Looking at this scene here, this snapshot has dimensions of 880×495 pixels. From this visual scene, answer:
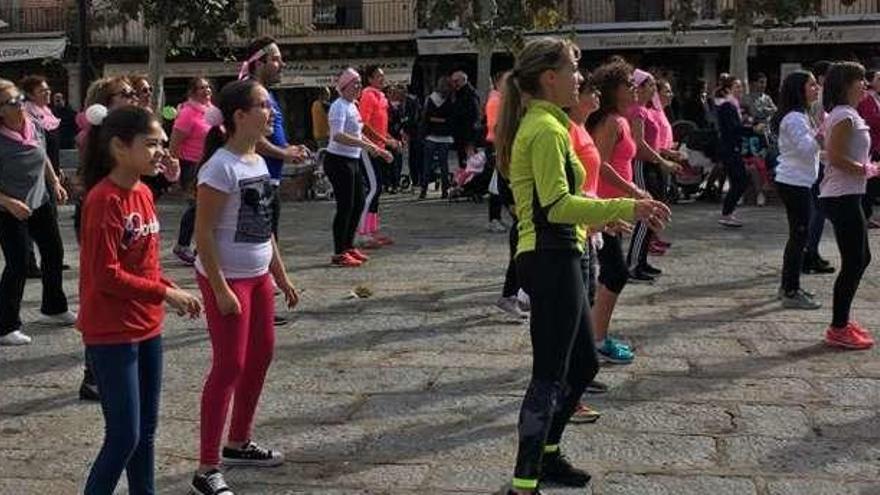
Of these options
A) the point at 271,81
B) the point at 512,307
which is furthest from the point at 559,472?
the point at 271,81

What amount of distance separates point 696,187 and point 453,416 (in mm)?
10694

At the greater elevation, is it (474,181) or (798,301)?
(474,181)

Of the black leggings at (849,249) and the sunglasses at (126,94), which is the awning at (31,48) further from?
the black leggings at (849,249)

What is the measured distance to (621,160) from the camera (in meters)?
6.25

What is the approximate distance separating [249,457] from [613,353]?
245 centimetres

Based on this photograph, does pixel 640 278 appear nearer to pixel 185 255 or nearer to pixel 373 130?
pixel 373 130

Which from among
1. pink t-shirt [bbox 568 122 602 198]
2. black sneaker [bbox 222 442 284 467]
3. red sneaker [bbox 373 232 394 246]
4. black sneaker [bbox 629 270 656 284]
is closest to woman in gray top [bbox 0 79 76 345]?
black sneaker [bbox 222 442 284 467]

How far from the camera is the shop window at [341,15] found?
112 feet

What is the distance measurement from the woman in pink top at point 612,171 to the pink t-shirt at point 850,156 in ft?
4.23

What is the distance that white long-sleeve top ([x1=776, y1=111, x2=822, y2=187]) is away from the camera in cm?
758

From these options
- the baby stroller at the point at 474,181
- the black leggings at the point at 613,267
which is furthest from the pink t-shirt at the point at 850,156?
the baby stroller at the point at 474,181

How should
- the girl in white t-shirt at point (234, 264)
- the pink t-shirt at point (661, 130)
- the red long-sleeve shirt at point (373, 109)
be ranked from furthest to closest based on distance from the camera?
1. the red long-sleeve shirt at point (373, 109)
2. the pink t-shirt at point (661, 130)
3. the girl in white t-shirt at point (234, 264)

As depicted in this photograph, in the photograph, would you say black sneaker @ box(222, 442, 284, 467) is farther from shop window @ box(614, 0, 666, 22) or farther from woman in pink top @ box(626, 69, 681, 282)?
shop window @ box(614, 0, 666, 22)

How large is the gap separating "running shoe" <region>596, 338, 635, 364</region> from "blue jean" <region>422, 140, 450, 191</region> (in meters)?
9.73
